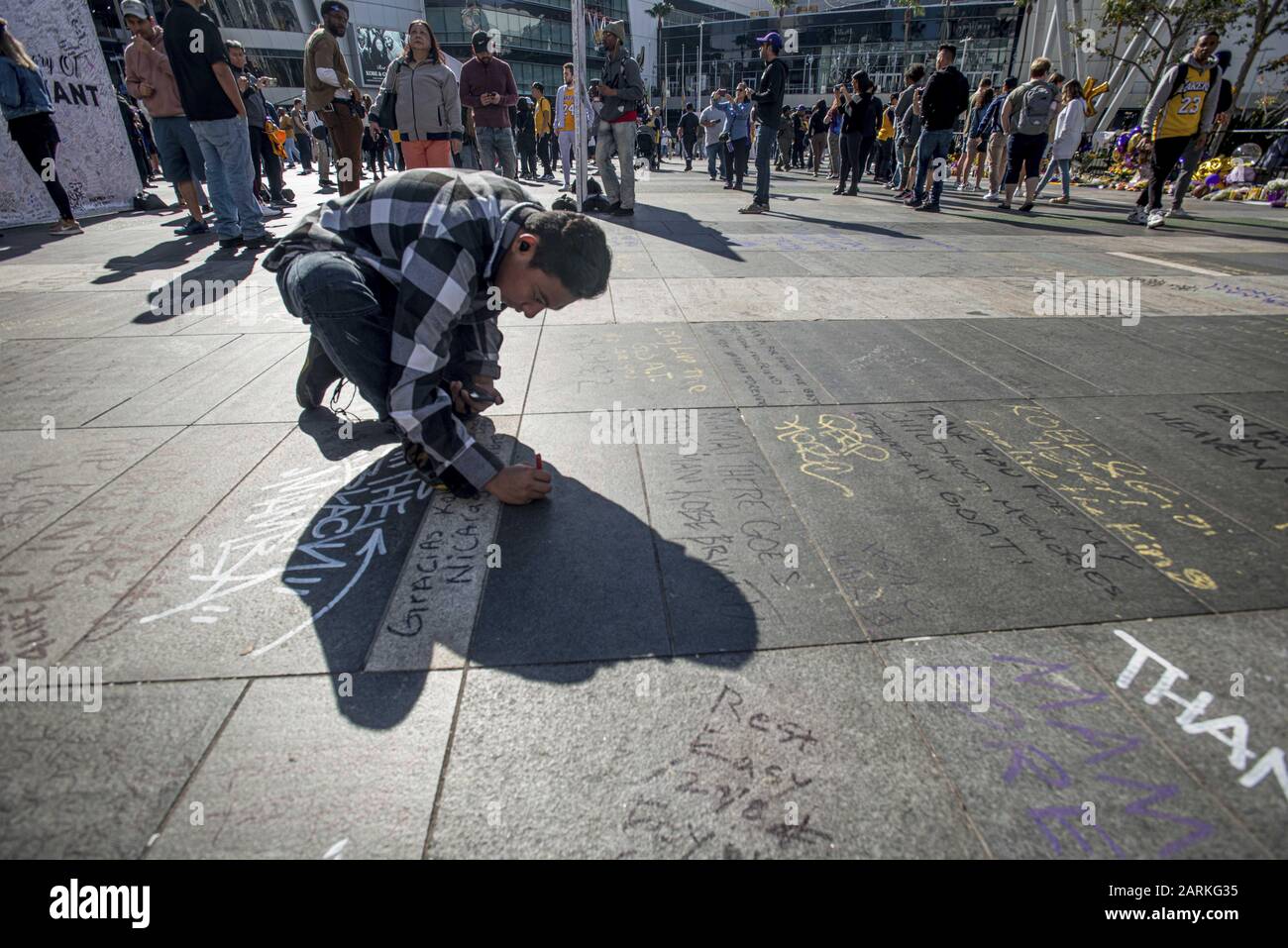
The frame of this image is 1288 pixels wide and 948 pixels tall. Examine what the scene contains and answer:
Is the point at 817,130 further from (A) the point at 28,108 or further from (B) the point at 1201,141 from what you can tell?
(A) the point at 28,108

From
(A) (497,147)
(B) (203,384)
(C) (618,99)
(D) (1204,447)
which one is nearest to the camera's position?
(D) (1204,447)

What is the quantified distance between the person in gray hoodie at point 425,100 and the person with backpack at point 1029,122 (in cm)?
856

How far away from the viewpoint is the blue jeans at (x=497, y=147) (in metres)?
10.3

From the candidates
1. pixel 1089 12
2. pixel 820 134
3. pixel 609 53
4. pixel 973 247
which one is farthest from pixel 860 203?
pixel 1089 12

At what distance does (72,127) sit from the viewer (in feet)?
32.3

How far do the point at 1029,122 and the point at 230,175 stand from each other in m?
11.4

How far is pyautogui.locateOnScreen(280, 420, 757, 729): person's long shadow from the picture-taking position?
188 cm

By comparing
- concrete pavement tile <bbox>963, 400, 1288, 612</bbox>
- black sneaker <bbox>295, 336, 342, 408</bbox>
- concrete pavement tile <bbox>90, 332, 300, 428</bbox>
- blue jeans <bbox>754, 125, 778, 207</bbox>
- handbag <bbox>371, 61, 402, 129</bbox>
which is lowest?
concrete pavement tile <bbox>963, 400, 1288, 612</bbox>

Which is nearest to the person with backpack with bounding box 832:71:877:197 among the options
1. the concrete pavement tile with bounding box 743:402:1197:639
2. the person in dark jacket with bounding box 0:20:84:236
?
the concrete pavement tile with bounding box 743:402:1197:639

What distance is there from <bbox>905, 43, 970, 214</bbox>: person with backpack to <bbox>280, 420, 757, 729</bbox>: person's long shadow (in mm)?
10499

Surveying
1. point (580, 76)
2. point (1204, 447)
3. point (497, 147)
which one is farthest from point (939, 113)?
point (1204, 447)

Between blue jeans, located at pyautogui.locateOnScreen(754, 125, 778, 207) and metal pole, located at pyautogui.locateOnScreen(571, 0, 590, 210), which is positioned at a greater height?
metal pole, located at pyautogui.locateOnScreen(571, 0, 590, 210)

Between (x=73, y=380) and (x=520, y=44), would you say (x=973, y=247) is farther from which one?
(x=520, y=44)

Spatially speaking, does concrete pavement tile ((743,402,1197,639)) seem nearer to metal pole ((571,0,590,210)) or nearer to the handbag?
the handbag
